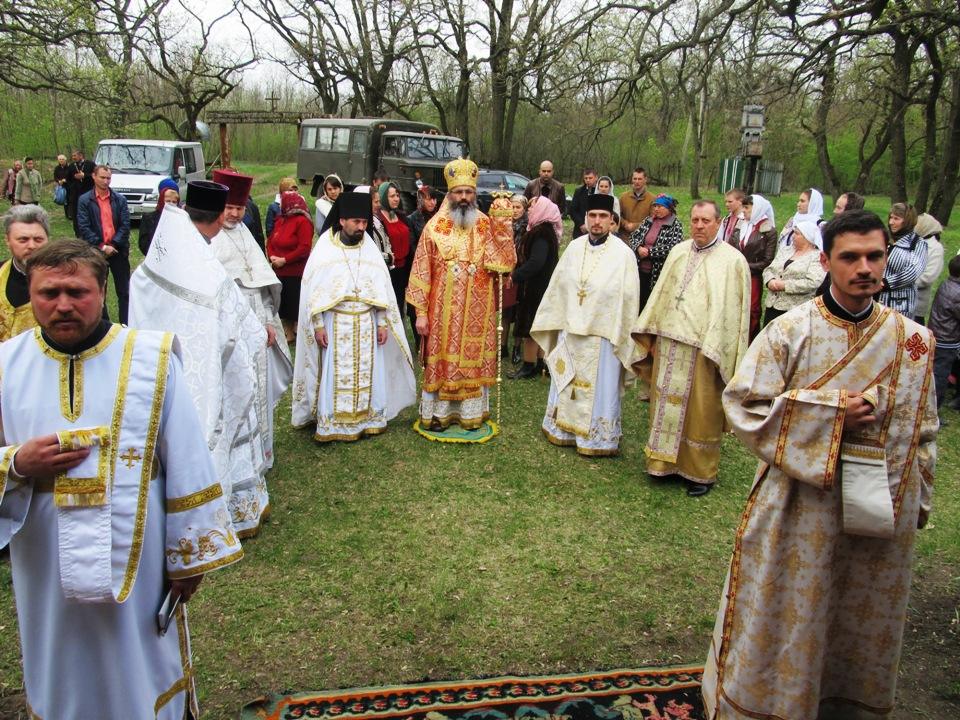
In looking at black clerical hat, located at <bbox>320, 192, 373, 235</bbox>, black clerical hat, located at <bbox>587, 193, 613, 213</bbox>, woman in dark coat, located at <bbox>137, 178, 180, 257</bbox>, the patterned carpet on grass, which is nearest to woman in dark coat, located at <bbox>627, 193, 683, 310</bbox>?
black clerical hat, located at <bbox>587, 193, 613, 213</bbox>

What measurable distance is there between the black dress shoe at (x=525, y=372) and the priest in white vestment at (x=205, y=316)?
13.0 ft

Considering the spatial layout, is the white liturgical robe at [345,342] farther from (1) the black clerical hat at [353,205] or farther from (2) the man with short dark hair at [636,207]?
(2) the man with short dark hair at [636,207]

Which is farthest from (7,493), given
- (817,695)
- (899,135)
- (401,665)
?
(899,135)

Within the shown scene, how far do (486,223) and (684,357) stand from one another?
6.48ft

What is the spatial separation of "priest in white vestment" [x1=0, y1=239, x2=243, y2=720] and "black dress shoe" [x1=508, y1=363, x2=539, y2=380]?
569cm

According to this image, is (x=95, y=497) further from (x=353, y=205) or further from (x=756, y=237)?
(x=756, y=237)

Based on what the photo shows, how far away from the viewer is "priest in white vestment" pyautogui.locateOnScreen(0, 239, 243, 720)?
2090mm

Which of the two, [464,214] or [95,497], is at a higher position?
[464,214]

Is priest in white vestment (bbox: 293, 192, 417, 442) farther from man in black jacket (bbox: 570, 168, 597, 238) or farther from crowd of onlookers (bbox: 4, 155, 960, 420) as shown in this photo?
man in black jacket (bbox: 570, 168, 597, 238)

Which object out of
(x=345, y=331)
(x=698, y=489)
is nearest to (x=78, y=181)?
(x=345, y=331)

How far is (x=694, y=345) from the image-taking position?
4.98m

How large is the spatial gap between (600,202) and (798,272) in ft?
7.62

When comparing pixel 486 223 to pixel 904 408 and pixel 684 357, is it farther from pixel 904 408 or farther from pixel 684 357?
pixel 904 408

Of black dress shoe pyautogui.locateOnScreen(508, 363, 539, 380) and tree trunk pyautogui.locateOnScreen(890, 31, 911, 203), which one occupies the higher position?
tree trunk pyautogui.locateOnScreen(890, 31, 911, 203)
